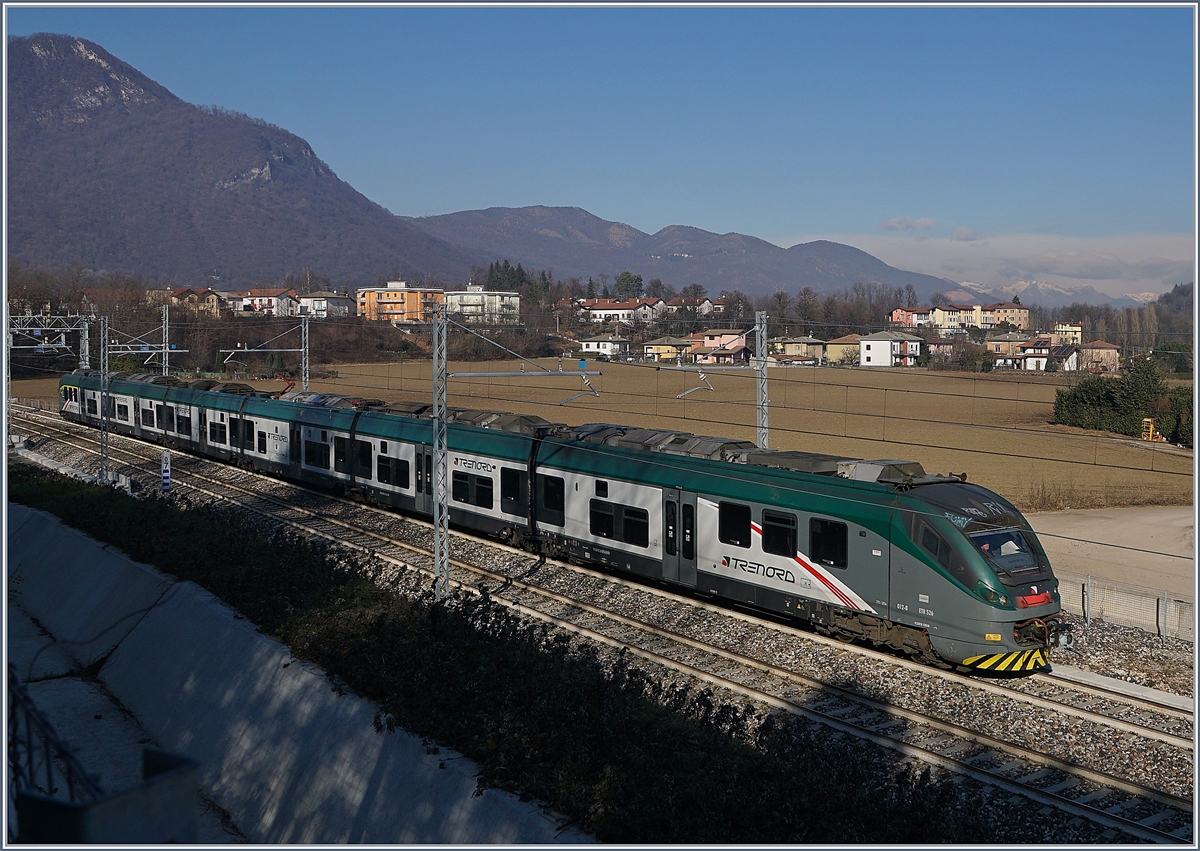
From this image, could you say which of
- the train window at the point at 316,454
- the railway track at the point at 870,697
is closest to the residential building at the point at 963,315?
the train window at the point at 316,454

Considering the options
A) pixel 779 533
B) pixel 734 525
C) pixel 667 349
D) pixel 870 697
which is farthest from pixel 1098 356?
pixel 870 697

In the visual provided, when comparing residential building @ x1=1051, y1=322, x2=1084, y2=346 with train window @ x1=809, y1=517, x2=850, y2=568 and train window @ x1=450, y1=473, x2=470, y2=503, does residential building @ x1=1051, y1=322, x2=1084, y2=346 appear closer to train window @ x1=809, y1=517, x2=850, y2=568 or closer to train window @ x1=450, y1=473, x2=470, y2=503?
train window @ x1=809, y1=517, x2=850, y2=568

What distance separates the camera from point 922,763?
1229cm

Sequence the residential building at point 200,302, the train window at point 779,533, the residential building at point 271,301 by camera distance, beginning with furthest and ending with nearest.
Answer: the residential building at point 271,301 < the residential building at point 200,302 < the train window at point 779,533

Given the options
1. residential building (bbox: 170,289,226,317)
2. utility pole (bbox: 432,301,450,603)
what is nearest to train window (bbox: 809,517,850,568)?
utility pole (bbox: 432,301,450,603)

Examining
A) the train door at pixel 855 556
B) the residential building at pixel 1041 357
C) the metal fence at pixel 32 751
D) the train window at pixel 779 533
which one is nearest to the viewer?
the metal fence at pixel 32 751

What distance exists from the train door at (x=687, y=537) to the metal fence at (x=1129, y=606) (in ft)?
22.8

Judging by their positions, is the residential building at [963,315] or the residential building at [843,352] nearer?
the residential building at [843,352]

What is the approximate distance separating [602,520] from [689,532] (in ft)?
8.52

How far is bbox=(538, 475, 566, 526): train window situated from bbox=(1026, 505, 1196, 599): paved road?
13.6 m

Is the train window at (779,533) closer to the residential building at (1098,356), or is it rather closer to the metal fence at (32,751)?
the metal fence at (32,751)

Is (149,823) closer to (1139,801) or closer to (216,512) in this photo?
(1139,801)

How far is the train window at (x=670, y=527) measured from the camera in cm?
1903

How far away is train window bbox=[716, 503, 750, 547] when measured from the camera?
1753cm
